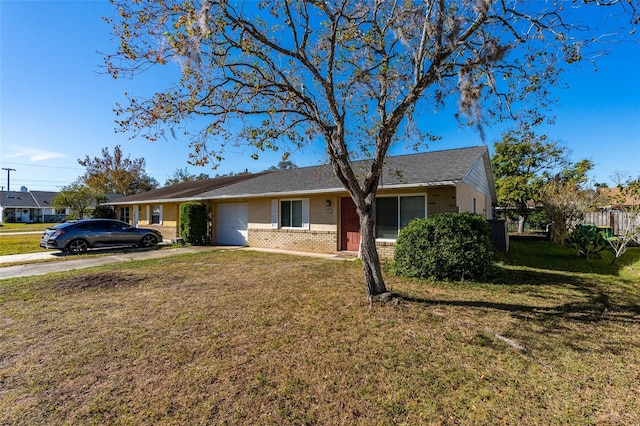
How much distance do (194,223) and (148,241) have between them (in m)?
2.24

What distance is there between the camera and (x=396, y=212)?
33.5 feet

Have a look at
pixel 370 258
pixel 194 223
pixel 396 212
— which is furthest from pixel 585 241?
pixel 194 223

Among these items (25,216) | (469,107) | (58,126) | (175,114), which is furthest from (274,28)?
(25,216)

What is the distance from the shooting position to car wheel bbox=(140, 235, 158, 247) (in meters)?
14.2

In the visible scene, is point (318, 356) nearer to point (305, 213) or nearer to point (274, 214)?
point (305, 213)

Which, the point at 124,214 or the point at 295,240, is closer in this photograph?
the point at 295,240

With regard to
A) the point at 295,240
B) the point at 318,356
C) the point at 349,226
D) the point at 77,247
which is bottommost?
the point at 318,356

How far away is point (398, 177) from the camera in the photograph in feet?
24.6

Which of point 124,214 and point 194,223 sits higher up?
point 124,214

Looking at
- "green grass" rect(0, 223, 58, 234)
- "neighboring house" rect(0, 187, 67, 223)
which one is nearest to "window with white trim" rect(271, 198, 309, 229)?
"green grass" rect(0, 223, 58, 234)

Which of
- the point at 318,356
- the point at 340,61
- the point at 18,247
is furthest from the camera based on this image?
the point at 18,247

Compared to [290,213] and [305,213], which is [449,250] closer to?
[305,213]

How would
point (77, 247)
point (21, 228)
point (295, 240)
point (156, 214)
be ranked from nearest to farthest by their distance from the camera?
point (77, 247), point (295, 240), point (156, 214), point (21, 228)

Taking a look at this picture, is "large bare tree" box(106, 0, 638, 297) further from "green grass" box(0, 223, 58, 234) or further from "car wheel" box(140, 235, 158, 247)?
"green grass" box(0, 223, 58, 234)
